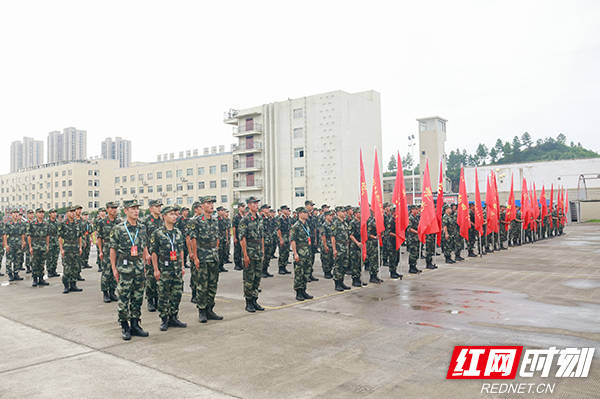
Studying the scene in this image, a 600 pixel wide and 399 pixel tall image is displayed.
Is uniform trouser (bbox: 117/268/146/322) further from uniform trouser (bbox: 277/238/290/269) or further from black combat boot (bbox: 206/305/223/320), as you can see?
uniform trouser (bbox: 277/238/290/269)

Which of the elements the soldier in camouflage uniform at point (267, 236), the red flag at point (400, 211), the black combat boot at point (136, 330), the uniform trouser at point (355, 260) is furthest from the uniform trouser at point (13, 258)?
the red flag at point (400, 211)

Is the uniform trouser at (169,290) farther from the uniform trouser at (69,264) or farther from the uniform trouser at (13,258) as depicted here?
the uniform trouser at (13,258)

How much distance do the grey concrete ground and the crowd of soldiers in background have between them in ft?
1.33

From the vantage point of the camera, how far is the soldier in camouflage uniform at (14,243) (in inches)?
492

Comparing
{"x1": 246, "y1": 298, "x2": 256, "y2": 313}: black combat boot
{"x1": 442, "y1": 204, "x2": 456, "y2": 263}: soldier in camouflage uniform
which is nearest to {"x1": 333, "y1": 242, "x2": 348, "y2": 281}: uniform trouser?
{"x1": 246, "y1": 298, "x2": 256, "y2": 313}: black combat boot

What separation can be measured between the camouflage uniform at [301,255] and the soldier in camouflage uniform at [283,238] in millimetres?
4357

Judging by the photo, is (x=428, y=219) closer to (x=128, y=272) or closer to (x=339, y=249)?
(x=339, y=249)

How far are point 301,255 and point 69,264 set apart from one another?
18.6ft

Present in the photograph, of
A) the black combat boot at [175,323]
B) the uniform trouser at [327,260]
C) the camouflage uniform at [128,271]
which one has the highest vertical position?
the camouflage uniform at [128,271]

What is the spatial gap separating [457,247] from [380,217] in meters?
6.17

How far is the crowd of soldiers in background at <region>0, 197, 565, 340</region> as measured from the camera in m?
6.38

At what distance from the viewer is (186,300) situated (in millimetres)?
8914

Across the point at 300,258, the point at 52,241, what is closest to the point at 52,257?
the point at 52,241

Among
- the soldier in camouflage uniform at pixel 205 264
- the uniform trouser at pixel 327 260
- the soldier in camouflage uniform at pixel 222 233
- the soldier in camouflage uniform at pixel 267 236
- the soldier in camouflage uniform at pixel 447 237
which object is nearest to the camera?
the soldier in camouflage uniform at pixel 205 264
